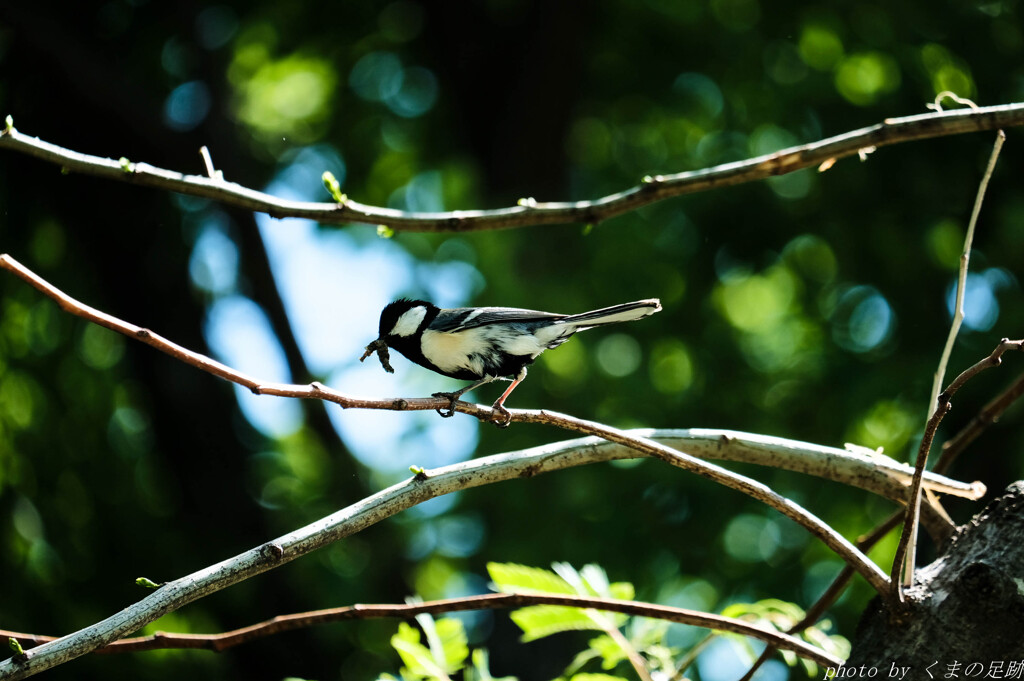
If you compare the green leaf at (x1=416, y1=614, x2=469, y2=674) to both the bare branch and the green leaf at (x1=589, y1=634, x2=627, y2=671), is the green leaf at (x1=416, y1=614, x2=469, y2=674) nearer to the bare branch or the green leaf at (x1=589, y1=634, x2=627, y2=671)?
the green leaf at (x1=589, y1=634, x2=627, y2=671)

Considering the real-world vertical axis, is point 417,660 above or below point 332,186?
below

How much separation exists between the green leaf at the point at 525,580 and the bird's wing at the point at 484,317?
1069mm

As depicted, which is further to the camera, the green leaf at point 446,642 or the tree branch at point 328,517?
the green leaf at point 446,642

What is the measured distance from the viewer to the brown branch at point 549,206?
8.33 feet

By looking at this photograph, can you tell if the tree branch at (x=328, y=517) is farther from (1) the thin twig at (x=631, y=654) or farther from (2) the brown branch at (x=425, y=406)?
(1) the thin twig at (x=631, y=654)

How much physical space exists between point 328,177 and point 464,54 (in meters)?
7.02

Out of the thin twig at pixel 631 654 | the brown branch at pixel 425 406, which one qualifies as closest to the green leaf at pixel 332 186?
the brown branch at pixel 425 406

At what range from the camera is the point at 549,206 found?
2814mm

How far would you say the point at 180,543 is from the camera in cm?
631

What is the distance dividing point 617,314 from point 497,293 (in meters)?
2.76

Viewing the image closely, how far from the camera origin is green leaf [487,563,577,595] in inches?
107

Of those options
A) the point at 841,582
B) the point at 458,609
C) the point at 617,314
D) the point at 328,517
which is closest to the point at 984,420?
the point at 841,582

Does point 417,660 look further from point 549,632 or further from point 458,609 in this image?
point 549,632

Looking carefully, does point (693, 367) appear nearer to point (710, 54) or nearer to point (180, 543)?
point (710, 54)
